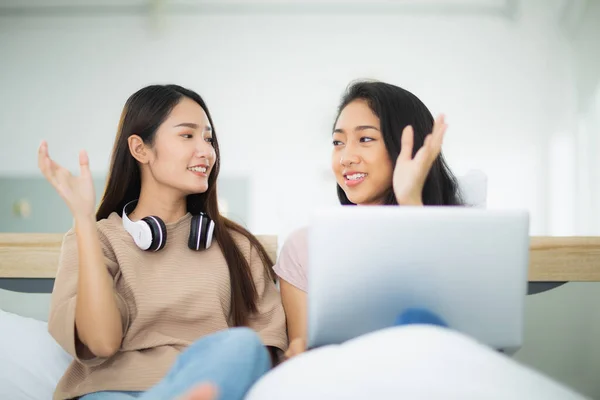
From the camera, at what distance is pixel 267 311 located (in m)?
1.40

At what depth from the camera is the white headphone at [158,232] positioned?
4.20 feet

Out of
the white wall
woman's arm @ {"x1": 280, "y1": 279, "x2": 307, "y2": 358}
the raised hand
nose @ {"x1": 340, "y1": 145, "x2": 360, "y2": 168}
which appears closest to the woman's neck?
woman's arm @ {"x1": 280, "y1": 279, "x2": 307, "y2": 358}

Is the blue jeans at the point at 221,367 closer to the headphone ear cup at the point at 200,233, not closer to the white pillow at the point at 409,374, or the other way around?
the white pillow at the point at 409,374

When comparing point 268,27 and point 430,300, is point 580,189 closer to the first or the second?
point 268,27

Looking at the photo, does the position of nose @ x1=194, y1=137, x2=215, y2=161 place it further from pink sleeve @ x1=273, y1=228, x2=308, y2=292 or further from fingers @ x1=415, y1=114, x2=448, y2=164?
fingers @ x1=415, y1=114, x2=448, y2=164

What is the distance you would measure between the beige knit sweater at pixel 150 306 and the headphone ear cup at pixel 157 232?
0.05m

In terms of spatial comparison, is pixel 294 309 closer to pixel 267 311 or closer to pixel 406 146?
pixel 267 311

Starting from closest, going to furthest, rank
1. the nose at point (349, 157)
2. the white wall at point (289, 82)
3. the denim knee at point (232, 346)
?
the denim knee at point (232, 346) → the nose at point (349, 157) → the white wall at point (289, 82)

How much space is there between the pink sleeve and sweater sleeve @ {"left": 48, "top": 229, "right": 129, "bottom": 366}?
0.39 meters

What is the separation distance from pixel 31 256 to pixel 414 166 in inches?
41.7

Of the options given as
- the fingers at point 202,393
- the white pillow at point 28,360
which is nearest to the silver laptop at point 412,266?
the fingers at point 202,393

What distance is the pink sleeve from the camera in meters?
1.39

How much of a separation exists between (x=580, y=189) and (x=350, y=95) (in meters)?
2.67

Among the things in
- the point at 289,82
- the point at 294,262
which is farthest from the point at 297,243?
the point at 289,82
